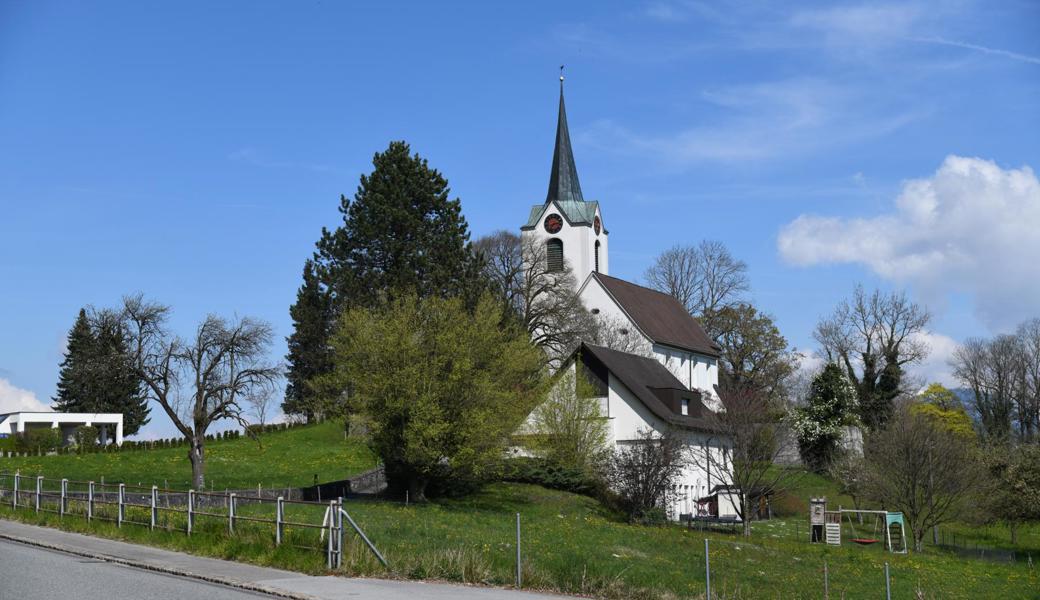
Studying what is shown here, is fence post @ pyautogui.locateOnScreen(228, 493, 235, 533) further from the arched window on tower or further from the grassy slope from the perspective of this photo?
the arched window on tower

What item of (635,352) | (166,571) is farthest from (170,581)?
(635,352)

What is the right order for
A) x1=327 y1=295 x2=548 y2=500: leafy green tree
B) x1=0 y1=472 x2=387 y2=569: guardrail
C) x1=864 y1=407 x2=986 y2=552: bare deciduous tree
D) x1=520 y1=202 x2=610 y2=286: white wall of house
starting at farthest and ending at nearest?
x1=520 y1=202 x2=610 y2=286: white wall of house, x1=864 y1=407 x2=986 y2=552: bare deciduous tree, x1=327 y1=295 x2=548 y2=500: leafy green tree, x1=0 y1=472 x2=387 y2=569: guardrail

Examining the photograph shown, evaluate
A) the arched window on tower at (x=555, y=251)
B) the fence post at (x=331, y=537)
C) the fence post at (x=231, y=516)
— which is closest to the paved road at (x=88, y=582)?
the fence post at (x=331, y=537)

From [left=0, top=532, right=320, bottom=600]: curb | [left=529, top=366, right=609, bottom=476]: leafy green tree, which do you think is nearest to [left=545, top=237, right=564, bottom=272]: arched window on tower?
[left=529, top=366, right=609, bottom=476]: leafy green tree

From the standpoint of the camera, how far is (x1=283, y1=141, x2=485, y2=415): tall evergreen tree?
58094mm

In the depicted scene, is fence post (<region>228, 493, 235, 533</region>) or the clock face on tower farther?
the clock face on tower

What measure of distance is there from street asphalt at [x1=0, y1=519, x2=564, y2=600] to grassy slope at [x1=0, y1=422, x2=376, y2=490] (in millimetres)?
25052

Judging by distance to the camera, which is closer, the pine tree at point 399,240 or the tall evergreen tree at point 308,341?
the pine tree at point 399,240

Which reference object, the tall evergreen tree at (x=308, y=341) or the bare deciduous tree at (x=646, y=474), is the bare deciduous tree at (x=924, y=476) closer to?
the bare deciduous tree at (x=646, y=474)

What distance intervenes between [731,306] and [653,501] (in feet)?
162

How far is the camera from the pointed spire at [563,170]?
89.4 metres

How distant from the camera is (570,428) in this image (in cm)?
5247

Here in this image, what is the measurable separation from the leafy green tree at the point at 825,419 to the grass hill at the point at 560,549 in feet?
54.7

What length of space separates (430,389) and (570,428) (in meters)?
13.2
